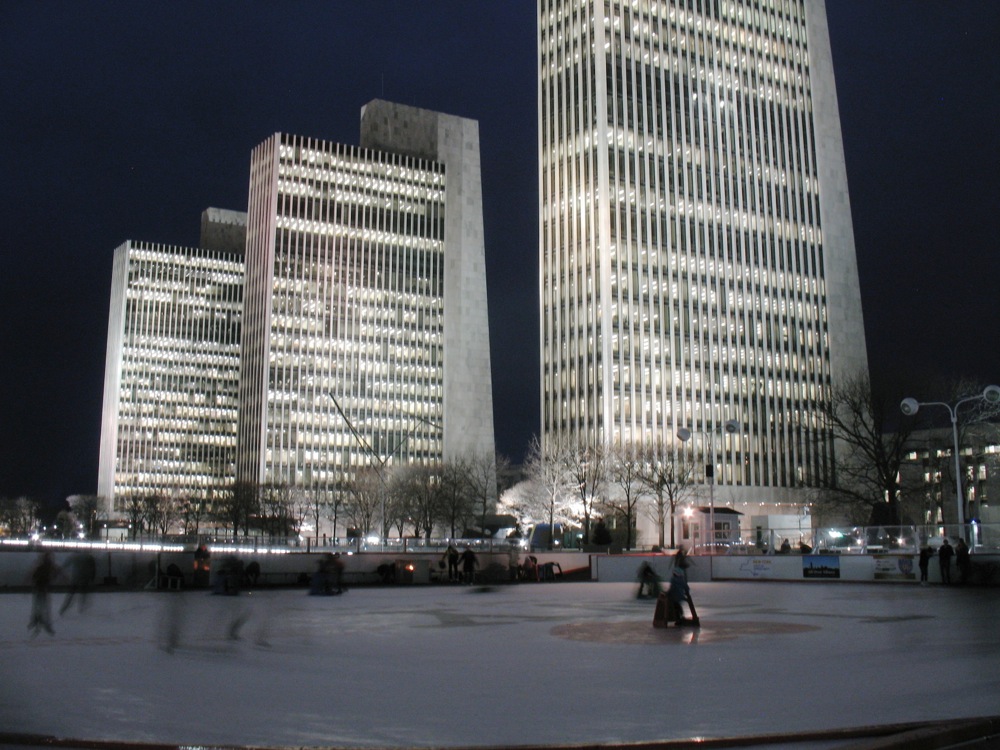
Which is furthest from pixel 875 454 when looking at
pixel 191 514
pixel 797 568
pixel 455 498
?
pixel 191 514

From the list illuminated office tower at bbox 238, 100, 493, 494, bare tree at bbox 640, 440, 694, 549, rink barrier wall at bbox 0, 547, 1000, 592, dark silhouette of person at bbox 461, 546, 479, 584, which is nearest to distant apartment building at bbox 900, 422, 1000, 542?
bare tree at bbox 640, 440, 694, 549

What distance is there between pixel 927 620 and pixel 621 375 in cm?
10667

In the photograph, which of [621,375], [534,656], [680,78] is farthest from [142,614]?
[680,78]

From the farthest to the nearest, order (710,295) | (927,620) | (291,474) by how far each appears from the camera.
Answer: (291,474) < (710,295) < (927,620)

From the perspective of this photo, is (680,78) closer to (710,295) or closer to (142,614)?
(710,295)

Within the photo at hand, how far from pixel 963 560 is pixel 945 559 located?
29.3 inches

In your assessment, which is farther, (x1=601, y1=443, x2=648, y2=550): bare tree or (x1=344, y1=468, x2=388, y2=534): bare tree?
(x1=344, y1=468, x2=388, y2=534): bare tree

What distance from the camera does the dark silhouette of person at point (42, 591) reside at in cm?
2498

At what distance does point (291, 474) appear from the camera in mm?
190875

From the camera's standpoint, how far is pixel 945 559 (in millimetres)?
46812

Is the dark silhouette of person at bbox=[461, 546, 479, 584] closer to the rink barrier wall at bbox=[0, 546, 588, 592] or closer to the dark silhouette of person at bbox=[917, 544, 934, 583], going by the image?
the rink barrier wall at bbox=[0, 546, 588, 592]

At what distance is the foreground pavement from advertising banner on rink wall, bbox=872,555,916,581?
17.3 metres

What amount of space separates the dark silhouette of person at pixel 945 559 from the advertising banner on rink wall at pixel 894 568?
2757 millimetres

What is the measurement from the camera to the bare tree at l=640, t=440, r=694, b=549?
10919 cm
